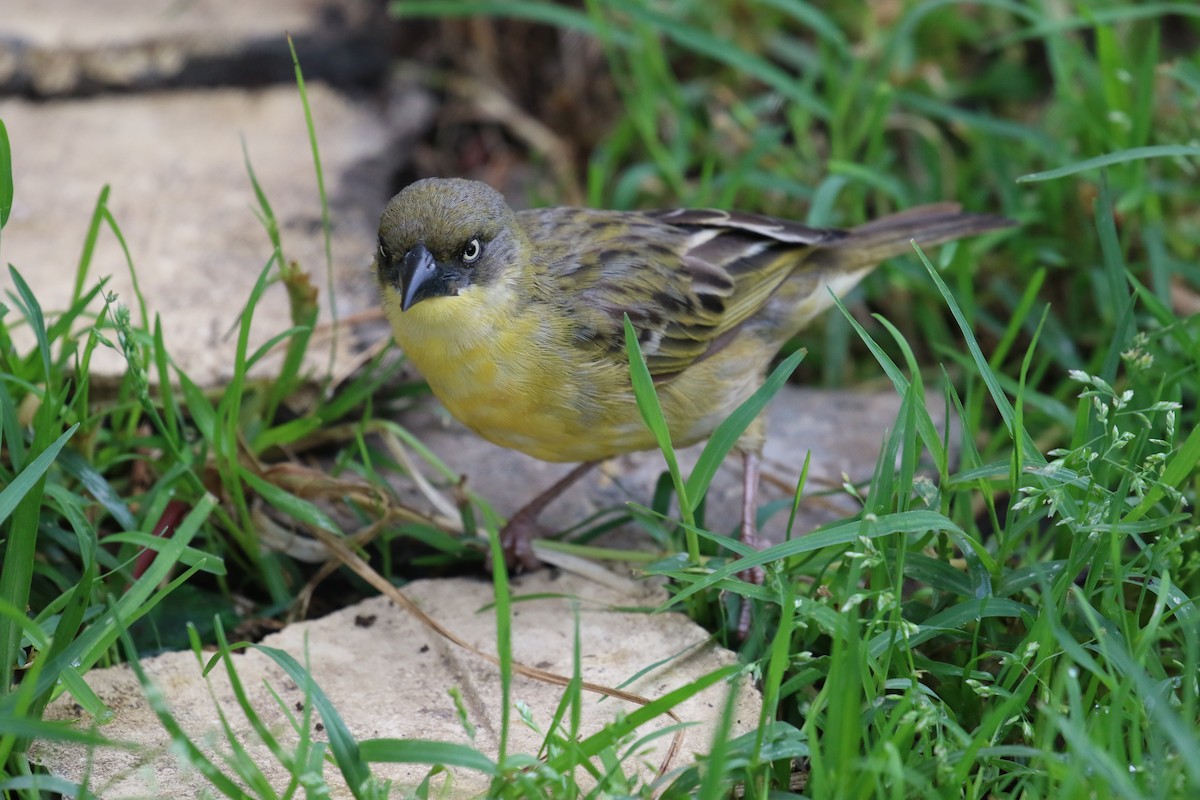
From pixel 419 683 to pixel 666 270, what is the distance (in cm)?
163

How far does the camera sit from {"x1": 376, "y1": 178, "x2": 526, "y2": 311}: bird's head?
11.6ft

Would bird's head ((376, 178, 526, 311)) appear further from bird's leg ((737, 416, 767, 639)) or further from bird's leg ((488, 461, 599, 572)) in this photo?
bird's leg ((737, 416, 767, 639))

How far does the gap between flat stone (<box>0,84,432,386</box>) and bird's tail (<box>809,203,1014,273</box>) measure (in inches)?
71.6

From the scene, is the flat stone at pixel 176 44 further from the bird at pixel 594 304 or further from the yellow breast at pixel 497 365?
the yellow breast at pixel 497 365

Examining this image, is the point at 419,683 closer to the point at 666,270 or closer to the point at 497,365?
the point at 497,365

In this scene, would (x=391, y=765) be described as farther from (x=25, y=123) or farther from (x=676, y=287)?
(x=25, y=123)

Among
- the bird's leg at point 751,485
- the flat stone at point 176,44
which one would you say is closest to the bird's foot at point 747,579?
the bird's leg at point 751,485

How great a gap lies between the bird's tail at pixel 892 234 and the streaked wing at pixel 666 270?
0.37ft

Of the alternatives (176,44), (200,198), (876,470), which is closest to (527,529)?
(876,470)

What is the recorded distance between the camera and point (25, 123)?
5625 millimetres

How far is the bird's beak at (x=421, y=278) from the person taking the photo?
11.5ft

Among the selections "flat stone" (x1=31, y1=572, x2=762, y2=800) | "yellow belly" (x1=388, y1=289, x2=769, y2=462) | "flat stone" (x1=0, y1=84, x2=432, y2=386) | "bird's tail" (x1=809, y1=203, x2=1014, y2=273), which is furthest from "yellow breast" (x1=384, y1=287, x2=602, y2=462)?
"bird's tail" (x1=809, y1=203, x2=1014, y2=273)

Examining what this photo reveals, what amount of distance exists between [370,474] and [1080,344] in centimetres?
292

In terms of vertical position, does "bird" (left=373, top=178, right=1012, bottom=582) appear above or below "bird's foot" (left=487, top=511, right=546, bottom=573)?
above
